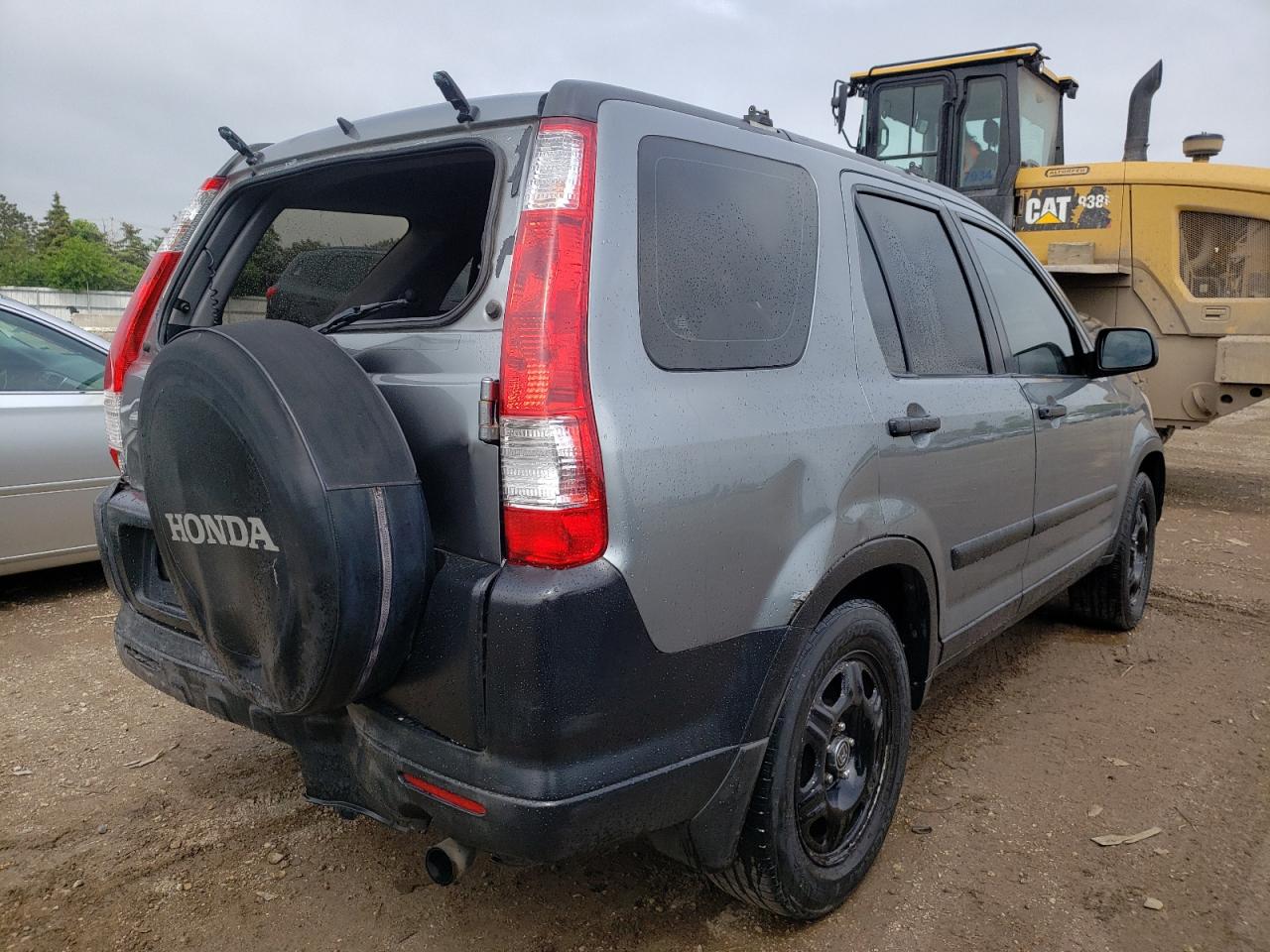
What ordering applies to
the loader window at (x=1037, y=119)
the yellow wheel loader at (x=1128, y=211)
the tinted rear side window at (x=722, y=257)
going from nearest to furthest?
the tinted rear side window at (x=722, y=257) → the yellow wheel loader at (x=1128, y=211) → the loader window at (x=1037, y=119)

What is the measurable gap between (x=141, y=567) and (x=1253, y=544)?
23.0ft

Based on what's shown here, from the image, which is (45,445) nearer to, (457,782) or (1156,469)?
(457,782)

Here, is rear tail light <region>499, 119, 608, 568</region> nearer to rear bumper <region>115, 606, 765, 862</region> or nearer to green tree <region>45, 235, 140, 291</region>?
rear bumper <region>115, 606, 765, 862</region>

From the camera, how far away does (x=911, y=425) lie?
8.39ft

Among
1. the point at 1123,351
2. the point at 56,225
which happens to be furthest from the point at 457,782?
the point at 56,225

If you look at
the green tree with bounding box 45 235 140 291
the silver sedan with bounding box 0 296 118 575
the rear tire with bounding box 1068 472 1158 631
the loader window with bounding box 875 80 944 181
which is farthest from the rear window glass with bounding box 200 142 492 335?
the green tree with bounding box 45 235 140 291

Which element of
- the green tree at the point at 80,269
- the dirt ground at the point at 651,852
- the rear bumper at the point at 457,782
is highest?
the green tree at the point at 80,269

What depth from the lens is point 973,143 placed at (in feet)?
27.0

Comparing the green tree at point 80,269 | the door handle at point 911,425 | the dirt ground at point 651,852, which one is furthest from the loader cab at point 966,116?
the green tree at point 80,269

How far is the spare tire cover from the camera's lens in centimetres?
173

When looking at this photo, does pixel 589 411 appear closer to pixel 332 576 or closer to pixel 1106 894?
pixel 332 576

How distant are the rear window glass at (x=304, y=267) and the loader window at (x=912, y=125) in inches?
255

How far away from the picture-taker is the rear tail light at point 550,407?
1748mm

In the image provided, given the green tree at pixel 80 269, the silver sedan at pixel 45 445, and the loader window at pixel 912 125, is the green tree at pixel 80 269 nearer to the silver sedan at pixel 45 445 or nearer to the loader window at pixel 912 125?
the loader window at pixel 912 125
